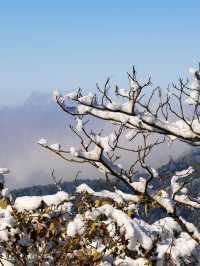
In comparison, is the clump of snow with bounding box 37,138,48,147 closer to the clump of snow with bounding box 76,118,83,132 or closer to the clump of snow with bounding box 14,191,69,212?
the clump of snow with bounding box 76,118,83,132

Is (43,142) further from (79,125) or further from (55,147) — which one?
(79,125)

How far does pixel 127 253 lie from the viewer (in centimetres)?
598

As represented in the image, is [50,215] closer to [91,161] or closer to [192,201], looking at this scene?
[91,161]

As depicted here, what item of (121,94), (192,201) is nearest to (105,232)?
(192,201)

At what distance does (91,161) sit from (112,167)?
31cm

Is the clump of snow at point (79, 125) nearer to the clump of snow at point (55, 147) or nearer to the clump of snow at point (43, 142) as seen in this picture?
the clump of snow at point (55, 147)

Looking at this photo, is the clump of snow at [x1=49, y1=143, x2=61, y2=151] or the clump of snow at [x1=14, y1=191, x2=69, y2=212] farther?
the clump of snow at [x1=49, y1=143, x2=61, y2=151]

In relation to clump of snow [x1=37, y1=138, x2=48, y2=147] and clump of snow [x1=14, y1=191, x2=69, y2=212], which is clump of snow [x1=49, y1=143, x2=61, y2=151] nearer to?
clump of snow [x1=37, y1=138, x2=48, y2=147]

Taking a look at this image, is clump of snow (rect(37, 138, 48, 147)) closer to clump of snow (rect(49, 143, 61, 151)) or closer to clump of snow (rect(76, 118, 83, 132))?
clump of snow (rect(49, 143, 61, 151))

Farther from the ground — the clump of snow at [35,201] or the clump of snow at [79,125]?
the clump of snow at [79,125]

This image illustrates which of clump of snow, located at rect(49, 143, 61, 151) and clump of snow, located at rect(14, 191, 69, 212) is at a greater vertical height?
clump of snow, located at rect(49, 143, 61, 151)

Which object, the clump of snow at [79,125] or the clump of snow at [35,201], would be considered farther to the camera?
the clump of snow at [79,125]

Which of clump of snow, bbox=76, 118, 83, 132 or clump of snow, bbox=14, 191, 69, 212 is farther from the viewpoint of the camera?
clump of snow, bbox=76, 118, 83, 132

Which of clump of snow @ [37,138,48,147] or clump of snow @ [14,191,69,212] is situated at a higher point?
clump of snow @ [37,138,48,147]
